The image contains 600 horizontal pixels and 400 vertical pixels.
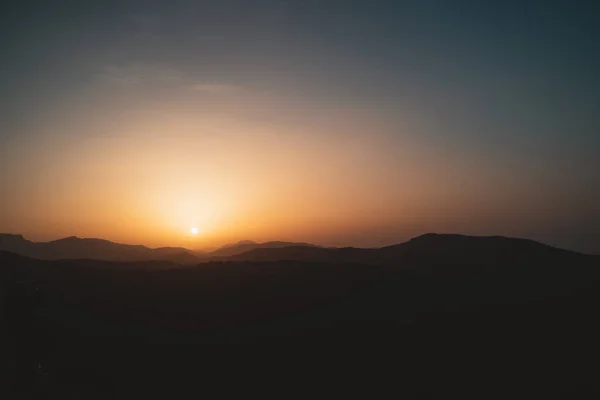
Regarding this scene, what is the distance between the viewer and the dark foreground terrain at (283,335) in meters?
36.5

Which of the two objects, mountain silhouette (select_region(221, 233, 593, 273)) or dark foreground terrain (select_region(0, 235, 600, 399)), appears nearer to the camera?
dark foreground terrain (select_region(0, 235, 600, 399))

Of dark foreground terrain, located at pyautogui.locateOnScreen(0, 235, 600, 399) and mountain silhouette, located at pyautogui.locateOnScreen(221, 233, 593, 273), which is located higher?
mountain silhouette, located at pyautogui.locateOnScreen(221, 233, 593, 273)

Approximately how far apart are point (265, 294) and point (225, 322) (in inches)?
363

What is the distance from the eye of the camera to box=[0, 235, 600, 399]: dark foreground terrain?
120 ft

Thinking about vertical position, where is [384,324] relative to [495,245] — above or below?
below

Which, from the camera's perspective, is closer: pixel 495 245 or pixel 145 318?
pixel 145 318

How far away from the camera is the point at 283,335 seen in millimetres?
48562

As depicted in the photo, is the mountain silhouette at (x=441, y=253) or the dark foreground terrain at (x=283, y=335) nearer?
the dark foreground terrain at (x=283, y=335)

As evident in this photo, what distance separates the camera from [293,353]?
44531 mm

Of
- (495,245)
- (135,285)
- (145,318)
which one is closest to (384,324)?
(145,318)

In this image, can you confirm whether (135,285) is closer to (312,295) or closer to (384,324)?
(312,295)

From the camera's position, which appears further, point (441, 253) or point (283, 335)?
point (441, 253)

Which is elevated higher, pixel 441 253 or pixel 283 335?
pixel 441 253

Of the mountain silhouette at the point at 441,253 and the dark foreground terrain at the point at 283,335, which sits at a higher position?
the mountain silhouette at the point at 441,253
